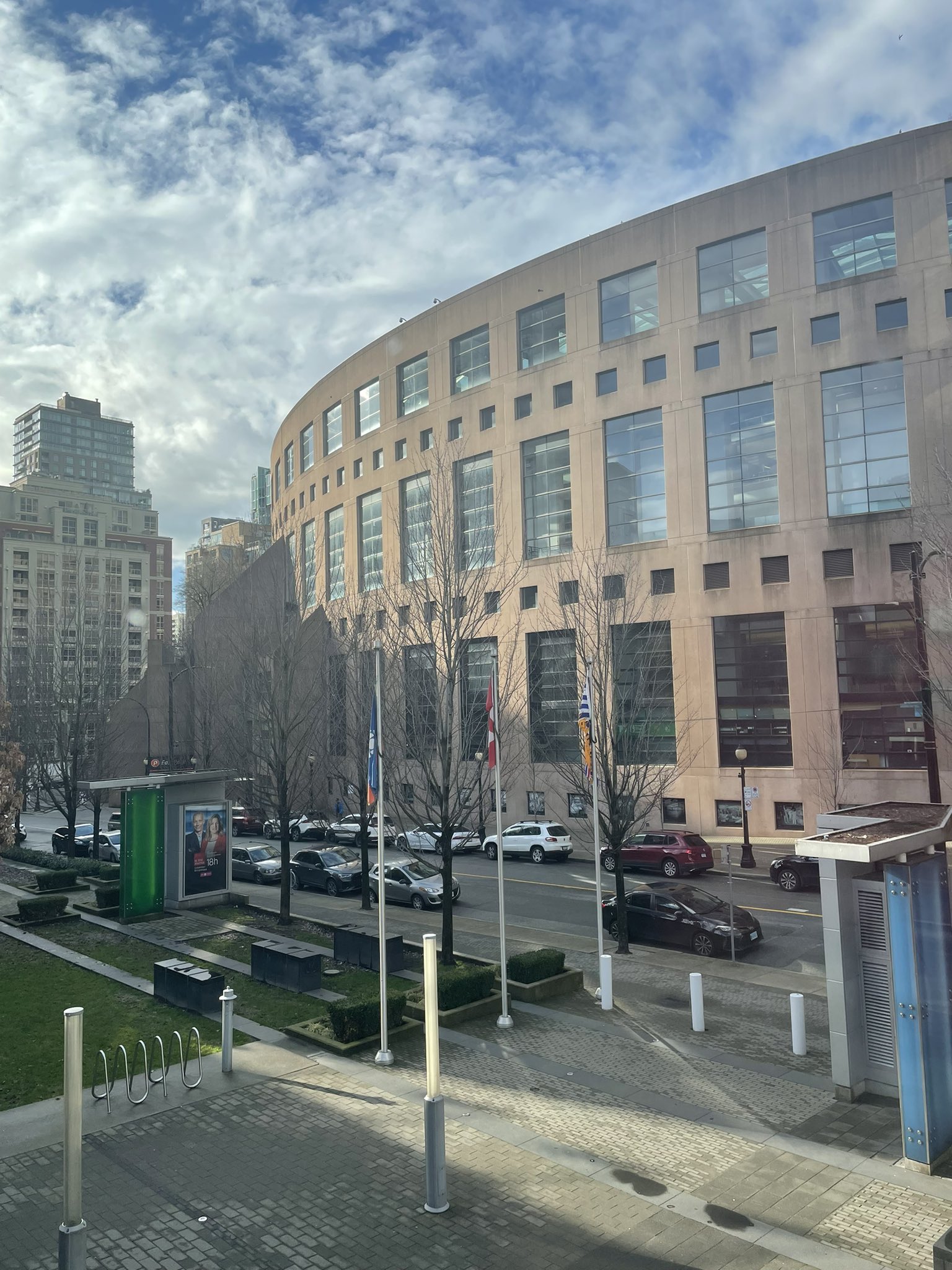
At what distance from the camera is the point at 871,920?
11055mm

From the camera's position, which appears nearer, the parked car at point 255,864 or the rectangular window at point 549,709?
the parked car at point 255,864

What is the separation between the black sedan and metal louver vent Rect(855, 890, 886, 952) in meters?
8.31

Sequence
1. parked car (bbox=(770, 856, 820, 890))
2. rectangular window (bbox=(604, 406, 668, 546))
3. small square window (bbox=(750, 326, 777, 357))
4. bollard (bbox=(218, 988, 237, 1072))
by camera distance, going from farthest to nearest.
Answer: rectangular window (bbox=(604, 406, 668, 546)) < small square window (bbox=(750, 326, 777, 357)) < parked car (bbox=(770, 856, 820, 890)) < bollard (bbox=(218, 988, 237, 1072))

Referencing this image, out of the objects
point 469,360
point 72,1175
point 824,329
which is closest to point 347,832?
point 469,360

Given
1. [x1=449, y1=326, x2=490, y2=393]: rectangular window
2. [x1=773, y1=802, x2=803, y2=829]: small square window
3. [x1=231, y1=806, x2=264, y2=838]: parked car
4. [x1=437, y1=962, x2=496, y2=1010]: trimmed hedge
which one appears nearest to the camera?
[x1=437, y1=962, x2=496, y2=1010]: trimmed hedge

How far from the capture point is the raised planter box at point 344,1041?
12883 millimetres

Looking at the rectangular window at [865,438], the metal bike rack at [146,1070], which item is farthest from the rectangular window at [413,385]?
the metal bike rack at [146,1070]

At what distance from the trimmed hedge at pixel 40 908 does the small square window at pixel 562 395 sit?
30.6 meters

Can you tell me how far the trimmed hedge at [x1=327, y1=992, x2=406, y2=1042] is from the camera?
513 inches

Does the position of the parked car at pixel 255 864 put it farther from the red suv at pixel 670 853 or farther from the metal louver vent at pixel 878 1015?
the metal louver vent at pixel 878 1015

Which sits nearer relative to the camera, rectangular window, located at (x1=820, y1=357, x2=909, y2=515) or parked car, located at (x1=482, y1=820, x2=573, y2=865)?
rectangular window, located at (x1=820, y1=357, x2=909, y2=515)

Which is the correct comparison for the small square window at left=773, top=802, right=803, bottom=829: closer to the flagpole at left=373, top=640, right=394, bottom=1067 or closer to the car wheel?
the car wheel

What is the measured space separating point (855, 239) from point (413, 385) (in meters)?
24.7

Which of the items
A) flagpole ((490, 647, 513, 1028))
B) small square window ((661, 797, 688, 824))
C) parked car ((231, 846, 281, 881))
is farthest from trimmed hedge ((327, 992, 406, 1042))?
small square window ((661, 797, 688, 824))
